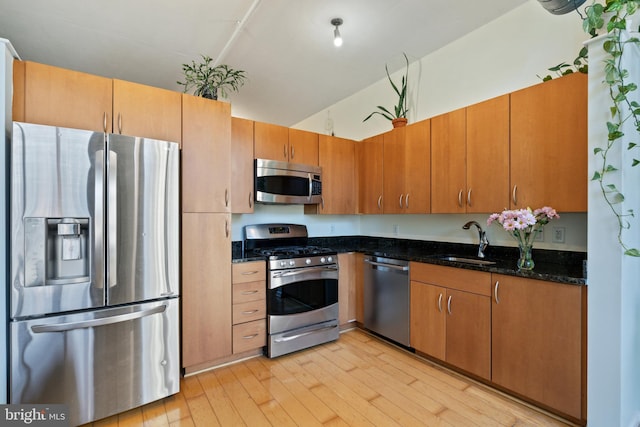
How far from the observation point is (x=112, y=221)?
1796 millimetres

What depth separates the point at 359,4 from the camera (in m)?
2.28

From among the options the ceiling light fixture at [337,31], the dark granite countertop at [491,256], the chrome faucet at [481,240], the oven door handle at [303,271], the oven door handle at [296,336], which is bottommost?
the oven door handle at [296,336]

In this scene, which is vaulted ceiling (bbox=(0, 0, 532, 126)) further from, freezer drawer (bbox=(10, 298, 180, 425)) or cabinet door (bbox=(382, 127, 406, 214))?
freezer drawer (bbox=(10, 298, 180, 425))

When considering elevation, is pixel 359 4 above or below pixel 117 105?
above

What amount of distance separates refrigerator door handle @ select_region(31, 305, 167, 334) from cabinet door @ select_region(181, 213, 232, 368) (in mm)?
332

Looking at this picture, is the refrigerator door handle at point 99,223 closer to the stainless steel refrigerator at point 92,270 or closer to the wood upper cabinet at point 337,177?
the stainless steel refrigerator at point 92,270

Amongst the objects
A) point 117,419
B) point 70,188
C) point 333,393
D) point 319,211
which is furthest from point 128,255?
point 319,211

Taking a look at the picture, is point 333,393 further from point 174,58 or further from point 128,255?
point 174,58

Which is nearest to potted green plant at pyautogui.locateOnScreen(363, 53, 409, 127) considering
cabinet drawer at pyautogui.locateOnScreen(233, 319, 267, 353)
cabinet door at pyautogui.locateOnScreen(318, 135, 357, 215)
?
cabinet door at pyautogui.locateOnScreen(318, 135, 357, 215)

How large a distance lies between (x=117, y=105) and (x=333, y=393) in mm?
2598

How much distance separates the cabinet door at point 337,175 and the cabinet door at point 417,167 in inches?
30.7

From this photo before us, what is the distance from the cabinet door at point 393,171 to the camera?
9.73 feet

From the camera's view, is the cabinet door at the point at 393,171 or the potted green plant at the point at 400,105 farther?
the potted green plant at the point at 400,105

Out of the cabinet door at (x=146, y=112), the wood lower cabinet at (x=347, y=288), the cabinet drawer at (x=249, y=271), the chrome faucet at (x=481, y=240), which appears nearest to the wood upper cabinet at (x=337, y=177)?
the wood lower cabinet at (x=347, y=288)
